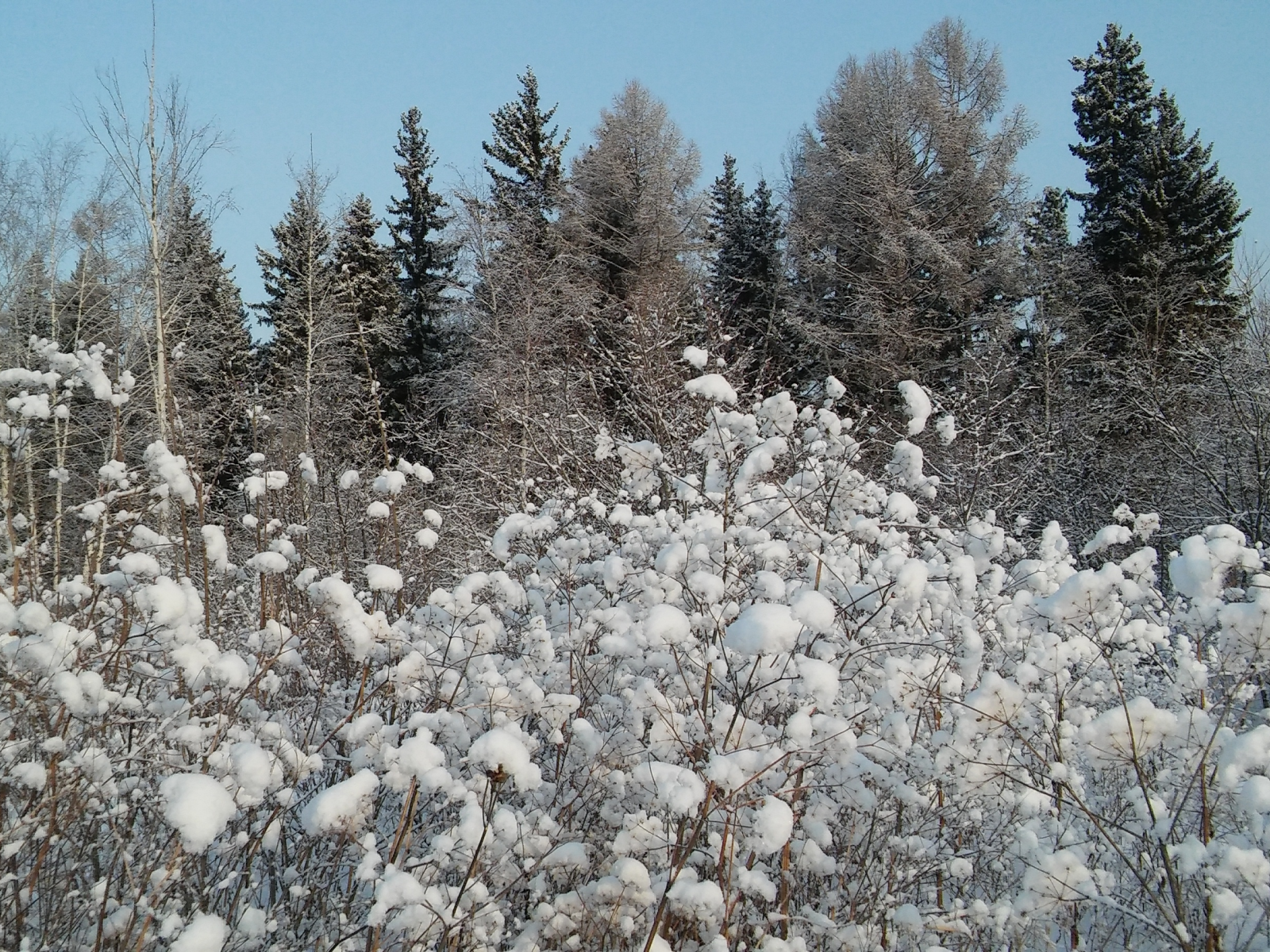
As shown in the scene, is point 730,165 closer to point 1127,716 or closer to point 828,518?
point 828,518

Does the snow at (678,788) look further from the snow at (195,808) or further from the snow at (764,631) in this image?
the snow at (195,808)

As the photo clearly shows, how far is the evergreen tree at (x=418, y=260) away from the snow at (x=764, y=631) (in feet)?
62.9

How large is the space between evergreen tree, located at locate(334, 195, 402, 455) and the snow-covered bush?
54.6 feet

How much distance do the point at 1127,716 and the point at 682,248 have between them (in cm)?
1732

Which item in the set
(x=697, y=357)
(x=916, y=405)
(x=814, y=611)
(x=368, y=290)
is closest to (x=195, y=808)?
(x=814, y=611)

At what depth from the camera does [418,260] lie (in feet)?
69.5

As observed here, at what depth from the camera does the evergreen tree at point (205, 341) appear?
14.6 m

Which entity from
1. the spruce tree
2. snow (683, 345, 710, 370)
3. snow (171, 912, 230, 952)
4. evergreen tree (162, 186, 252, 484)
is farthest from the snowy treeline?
the spruce tree

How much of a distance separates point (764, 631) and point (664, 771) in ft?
1.74

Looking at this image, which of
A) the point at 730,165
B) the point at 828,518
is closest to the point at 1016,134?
the point at 730,165

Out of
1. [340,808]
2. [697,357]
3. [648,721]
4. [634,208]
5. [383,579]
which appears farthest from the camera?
[634,208]

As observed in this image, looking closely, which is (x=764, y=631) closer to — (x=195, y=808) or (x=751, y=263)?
(x=195, y=808)

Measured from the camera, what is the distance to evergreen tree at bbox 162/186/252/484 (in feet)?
48.0

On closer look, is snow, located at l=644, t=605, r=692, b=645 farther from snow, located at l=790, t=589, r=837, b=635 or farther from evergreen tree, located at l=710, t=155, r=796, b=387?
evergreen tree, located at l=710, t=155, r=796, b=387
